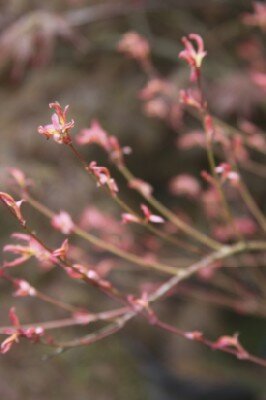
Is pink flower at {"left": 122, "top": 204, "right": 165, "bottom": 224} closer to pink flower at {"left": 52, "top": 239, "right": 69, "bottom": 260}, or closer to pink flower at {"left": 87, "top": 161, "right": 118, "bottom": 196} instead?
pink flower at {"left": 87, "top": 161, "right": 118, "bottom": 196}

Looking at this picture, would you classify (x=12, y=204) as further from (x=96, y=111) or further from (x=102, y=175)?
(x=96, y=111)

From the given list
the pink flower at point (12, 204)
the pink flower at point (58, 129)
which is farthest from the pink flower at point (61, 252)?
the pink flower at point (58, 129)

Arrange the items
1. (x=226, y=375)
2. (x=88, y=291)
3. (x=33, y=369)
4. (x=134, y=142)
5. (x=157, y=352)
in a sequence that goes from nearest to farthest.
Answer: (x=33, y=369), (x=88, y=291), (x=134, y=142), (x=226, y=375), (x=157, y=352)

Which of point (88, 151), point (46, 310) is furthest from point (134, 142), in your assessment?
point (46, 310)

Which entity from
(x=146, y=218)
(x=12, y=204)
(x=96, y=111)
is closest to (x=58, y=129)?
(x=12, y=204)

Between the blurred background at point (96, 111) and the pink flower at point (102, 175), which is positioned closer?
the pink flower at point (102, 175)

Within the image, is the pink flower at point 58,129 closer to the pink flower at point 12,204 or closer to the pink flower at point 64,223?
the pink flower at point 12,204

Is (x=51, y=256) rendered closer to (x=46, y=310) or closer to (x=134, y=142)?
(x=46, y=310)

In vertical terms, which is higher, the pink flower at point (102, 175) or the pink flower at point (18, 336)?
the pink flower at point (102, 175)

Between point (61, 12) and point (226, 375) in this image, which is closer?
point (61, 12)
